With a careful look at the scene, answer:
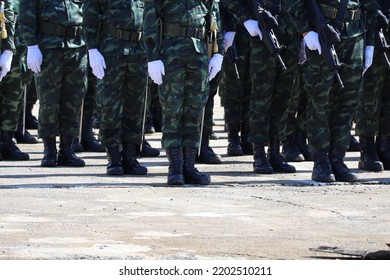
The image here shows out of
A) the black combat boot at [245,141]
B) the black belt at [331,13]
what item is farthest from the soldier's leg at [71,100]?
the black belt at [331,13]

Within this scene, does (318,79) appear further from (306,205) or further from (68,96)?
(68,96)

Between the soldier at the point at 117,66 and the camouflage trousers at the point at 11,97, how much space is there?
4.82 ft

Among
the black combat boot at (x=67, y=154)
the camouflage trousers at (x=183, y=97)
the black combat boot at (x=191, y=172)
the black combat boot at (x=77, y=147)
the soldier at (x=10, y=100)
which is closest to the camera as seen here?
the camouflage trousers at (x=183, y=97)

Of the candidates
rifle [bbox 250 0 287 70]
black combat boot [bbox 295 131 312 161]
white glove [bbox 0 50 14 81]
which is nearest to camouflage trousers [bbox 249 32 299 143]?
rifle [bbox 250 0 287 70]

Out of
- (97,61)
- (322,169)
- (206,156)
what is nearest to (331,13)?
(322,169)

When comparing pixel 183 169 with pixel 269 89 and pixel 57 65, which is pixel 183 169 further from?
pixel 57 65

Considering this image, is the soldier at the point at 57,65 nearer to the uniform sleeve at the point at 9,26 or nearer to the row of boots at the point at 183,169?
the uniform sleeve at the point at 9,26

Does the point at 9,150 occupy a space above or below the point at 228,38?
below

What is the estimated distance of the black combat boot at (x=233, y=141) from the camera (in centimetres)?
1318

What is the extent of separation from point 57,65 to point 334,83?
256cm

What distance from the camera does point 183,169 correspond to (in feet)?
35.1

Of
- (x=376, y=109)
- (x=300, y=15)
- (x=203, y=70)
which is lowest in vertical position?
(x=376, y=109)

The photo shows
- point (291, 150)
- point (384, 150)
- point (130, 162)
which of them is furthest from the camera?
point (291, 150)

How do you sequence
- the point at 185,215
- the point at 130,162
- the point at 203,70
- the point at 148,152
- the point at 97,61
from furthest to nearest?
1. the point at 148,152
2. the point at 130,162
3. the point at 97,61
4. the point at 203,70
5. the point at 185,215
